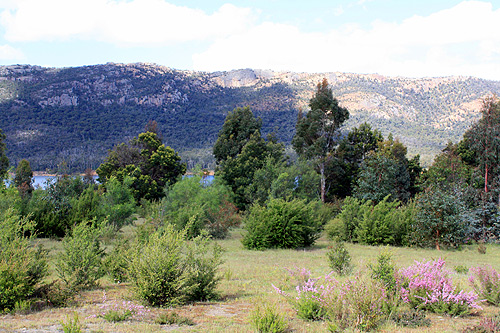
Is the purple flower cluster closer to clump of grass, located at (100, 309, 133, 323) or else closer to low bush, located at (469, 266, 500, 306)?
low bush, located at (469, 266, 500, 306)

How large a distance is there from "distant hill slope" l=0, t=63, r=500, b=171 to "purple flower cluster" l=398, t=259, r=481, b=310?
204ft

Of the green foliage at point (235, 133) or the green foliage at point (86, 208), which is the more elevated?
the green foliage at point (235, 133)

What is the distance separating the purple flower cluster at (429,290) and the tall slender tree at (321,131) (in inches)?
1087

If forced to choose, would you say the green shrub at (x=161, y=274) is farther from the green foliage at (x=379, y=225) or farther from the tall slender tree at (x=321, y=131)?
the tall slender tree at (x=321, y=131)

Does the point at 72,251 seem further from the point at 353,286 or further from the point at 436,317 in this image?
the point at 436,317

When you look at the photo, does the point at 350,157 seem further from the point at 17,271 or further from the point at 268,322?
the point at 17,271

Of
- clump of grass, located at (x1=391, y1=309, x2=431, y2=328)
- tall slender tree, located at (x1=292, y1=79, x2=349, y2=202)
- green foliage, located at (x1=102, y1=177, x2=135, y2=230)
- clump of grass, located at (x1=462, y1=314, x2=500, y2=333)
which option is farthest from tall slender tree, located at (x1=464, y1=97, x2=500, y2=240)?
green foliage, located at (x1=102, y1=177, x2=135, y2=230)

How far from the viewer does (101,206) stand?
23.7 meters

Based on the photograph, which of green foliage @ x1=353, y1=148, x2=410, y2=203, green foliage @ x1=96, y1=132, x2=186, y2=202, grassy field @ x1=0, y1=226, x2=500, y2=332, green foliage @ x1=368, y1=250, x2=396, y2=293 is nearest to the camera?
grassy field @ x1=0, y1=226, x2=500, y2=332

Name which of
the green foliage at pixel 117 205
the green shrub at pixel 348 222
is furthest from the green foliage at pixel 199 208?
the green shrub at pixel 348 222

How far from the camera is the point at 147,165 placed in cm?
3869

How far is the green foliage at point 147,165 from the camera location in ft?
121

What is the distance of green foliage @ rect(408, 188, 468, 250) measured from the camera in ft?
64.2

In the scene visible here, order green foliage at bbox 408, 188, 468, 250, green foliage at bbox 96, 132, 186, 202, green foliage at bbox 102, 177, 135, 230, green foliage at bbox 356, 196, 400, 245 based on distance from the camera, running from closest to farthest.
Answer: green foliage at bbox 408, 188, 468, 250, green foliage at bbox 356, 196, 400, 245, green foliage at bbox 102, 177, 135, 230, green foliage at bbox 96, 132, 186, 202
